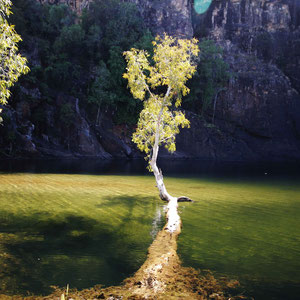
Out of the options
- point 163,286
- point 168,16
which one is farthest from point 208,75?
point 163,286

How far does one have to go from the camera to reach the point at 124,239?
9453 millimetres

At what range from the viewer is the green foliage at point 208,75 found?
254ft

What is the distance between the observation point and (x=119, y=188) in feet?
67.8

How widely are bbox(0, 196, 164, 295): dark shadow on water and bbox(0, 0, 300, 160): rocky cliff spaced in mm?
43543

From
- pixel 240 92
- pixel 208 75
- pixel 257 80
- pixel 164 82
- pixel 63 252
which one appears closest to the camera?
pixel 63 252

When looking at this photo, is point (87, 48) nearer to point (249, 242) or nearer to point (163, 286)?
point (249, 242)

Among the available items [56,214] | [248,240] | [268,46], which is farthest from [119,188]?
[268,46]

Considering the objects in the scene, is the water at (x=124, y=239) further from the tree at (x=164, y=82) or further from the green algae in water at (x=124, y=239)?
the tree at (x=164, y=82)

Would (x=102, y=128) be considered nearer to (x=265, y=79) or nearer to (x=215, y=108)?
(x=215, y=108)

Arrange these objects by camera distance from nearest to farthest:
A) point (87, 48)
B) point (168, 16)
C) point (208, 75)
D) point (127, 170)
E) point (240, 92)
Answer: point (127, 170) → point (87, 48) → point (208, 75) → point (240, 92) → point (168, 16)

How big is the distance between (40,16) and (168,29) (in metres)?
36.2

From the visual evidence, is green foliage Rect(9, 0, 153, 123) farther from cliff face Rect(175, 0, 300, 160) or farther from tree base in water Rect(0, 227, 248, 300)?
tree base in water Rect(0, 227, 248, 300)

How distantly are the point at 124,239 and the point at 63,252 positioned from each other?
6.71ft

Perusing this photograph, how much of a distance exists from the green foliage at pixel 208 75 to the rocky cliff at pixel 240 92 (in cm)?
583
